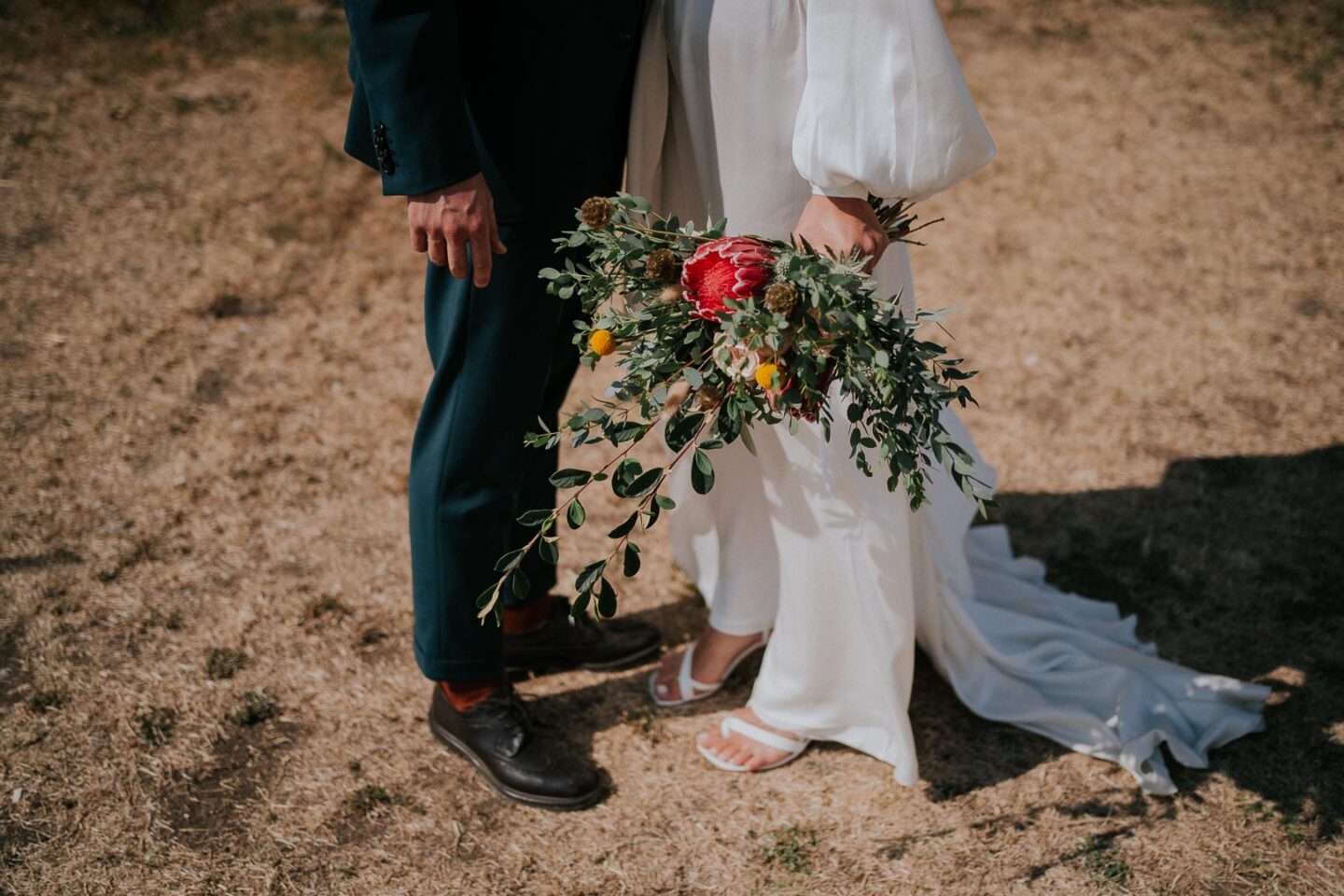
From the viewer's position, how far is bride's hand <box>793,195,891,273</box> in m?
1.79

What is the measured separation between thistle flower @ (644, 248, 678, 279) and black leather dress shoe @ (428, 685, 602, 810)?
1.16 meters

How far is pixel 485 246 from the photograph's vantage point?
183 centimetres

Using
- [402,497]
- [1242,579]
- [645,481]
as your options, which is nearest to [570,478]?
[645,481]

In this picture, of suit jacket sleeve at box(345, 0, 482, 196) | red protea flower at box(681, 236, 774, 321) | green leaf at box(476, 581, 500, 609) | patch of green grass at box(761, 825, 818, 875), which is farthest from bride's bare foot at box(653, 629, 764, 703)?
suit jacket sleeve at box(345, 0, 482, 196)

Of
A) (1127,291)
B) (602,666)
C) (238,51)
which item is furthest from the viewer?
(238,51)

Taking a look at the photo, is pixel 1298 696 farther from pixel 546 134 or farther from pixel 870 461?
pixel 546 134

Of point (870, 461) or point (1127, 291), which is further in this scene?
point (1127, 291)

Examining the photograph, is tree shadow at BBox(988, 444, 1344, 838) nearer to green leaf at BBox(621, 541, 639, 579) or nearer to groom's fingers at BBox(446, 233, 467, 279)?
green leaf at BBox(621, 541, 639, 579)

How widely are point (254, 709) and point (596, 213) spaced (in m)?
1.60

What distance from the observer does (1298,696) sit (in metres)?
2.60

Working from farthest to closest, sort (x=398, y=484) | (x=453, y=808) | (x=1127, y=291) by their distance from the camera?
(x=1127, y=291)
(x=398, y=484)
(x=453, y=808)

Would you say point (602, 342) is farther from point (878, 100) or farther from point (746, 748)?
point (746, 748)

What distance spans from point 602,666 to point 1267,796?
5.26ft

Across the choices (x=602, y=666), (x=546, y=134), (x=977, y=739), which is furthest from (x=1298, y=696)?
(x=546, y=134)
